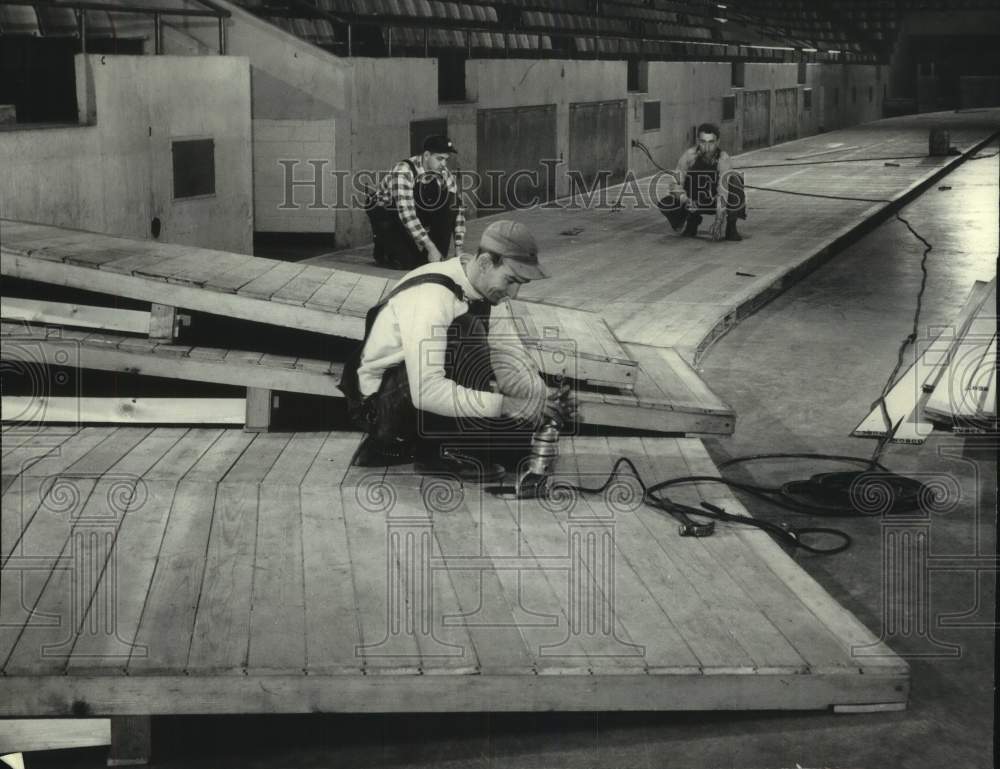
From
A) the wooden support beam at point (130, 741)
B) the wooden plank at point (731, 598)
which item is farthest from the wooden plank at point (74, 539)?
the wooden plank at point (731, 598)

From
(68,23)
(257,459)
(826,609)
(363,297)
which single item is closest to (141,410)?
(257,459)

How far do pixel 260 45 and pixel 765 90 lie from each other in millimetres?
18412

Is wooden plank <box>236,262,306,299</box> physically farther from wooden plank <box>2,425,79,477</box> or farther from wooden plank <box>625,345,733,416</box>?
wooden plank <box>625,345,733,416</box>

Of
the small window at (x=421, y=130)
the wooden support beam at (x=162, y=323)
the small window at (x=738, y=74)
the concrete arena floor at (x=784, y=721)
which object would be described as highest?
the small window at (x=738, y=74)

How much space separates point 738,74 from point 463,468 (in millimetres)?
22361

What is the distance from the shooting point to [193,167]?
10523 millimetres

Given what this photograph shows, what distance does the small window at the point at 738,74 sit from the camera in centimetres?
2583

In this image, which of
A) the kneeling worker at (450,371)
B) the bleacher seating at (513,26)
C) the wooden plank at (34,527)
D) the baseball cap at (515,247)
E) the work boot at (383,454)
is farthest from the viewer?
the bleacher seating at (513,26)

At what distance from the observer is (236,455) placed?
556cm

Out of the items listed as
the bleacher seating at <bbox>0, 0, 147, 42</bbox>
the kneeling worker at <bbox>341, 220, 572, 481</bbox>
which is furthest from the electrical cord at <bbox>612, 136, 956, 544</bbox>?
the bleacher seating at <bbox>0, 0, 147, 42</bbox>

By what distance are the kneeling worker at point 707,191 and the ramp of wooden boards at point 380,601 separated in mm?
8033

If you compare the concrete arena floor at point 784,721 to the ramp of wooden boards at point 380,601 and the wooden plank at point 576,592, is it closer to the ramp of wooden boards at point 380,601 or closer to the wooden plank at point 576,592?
the ramp of wooden boards at point 380,601

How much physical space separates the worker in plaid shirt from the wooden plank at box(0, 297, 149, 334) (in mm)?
3583

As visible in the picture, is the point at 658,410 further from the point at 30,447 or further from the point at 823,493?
the point at 30,447
